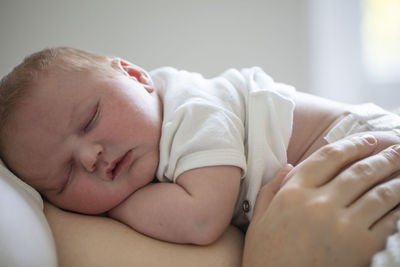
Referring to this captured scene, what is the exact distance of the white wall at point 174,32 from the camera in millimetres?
1413

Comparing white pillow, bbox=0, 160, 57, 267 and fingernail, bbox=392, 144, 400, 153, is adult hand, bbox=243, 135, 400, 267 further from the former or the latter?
white pillow, bbox=0, 160, 57, 267

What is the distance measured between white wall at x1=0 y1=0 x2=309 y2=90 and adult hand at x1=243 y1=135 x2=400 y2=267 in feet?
3.51

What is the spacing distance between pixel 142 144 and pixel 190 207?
18 cm

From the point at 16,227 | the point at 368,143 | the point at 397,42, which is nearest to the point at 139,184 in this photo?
Answer: the point at 16,227

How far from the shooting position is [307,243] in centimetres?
54

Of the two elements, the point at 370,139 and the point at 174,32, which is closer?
the point at 370,139

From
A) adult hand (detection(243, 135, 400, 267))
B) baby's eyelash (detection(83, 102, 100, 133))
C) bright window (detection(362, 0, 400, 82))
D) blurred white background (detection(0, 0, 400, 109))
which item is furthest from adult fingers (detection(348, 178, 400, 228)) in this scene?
bright window (detection(362, 0, 400, 82))

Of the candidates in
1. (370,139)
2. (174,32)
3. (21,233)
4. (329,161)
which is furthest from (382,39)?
(21,233)

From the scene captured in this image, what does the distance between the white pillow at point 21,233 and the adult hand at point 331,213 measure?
306mm

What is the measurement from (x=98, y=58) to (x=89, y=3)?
705 mm

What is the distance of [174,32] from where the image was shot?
158 centimetres

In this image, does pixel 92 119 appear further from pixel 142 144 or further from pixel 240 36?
pixel 240 36

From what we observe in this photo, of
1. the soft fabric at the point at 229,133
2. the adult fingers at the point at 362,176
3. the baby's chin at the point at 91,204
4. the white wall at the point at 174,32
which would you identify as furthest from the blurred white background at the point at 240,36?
the adult fingers at the point at 362,176

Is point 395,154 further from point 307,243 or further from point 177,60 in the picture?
point 177,60
